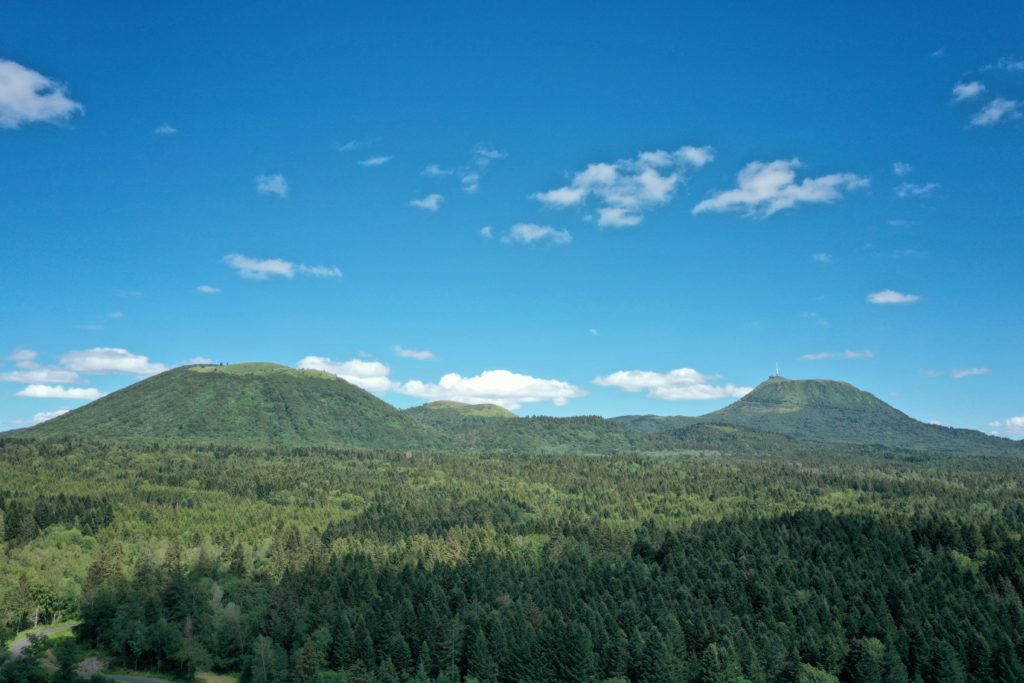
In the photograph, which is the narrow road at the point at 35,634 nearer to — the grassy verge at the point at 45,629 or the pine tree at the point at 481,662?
the grassy verge at the point at 45,629

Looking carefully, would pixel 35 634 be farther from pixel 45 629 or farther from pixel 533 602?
pixel 533 602

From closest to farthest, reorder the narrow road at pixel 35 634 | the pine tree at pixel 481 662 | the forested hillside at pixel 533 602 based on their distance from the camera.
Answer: the pine tree at pixel 481 662 < the forested hillside at pixel 533 602 < the narrow road at pixel 35 634

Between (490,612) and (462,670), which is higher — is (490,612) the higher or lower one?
the higher one

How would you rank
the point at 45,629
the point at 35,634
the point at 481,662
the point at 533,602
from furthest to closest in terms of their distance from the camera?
the point at 45,629
the point at 533,602
the point at 35,634
the point at 481,662

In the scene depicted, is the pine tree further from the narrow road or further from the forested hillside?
the narrow road

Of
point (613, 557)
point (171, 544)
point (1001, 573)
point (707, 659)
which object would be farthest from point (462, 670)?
point (1001, 573)

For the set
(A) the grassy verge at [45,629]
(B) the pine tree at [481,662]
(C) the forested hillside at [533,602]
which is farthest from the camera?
(A) the grassy verge at [45,629]

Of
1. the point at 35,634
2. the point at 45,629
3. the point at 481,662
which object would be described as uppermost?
the point at 35,634

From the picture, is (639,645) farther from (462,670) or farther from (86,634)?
(86,634)

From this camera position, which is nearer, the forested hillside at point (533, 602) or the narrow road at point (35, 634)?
the forested hillside at point (533, 602)

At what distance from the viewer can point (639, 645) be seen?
11662cm

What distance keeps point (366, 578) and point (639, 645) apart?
63.6 meters

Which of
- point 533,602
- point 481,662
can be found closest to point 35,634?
point 481,662

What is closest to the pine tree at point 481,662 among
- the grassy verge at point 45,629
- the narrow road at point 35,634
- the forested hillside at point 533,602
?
the forested hillside at point 533,602
